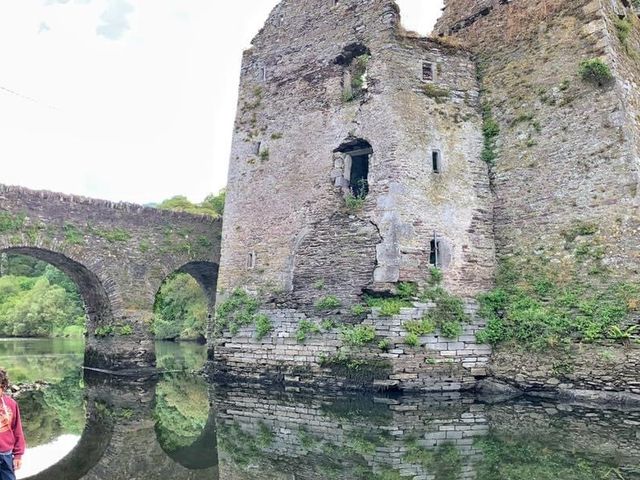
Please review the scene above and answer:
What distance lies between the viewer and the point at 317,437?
382 inches

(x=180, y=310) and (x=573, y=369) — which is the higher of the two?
(x=180, y=310)

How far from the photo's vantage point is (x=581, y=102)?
47.6ft

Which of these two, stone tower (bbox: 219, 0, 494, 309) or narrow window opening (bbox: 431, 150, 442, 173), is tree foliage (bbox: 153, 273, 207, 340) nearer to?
stone tower (bbox: 219, 0, 494, 309)

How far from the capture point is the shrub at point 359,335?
14.2m

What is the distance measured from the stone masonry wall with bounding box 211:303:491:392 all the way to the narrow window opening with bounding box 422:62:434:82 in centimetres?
638

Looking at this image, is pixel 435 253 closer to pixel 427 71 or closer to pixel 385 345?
pixel 385 345

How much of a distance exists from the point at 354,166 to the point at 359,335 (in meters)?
5.09

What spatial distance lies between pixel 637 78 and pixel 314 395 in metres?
11.7

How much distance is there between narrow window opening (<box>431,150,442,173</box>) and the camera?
620 inches

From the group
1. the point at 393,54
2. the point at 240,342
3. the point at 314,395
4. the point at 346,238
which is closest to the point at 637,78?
the point at 393,54

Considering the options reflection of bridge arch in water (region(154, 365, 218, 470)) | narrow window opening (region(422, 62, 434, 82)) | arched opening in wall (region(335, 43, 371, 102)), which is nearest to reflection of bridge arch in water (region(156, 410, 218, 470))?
reflection of bridge arch in water (region(154, 365, 218, 470))

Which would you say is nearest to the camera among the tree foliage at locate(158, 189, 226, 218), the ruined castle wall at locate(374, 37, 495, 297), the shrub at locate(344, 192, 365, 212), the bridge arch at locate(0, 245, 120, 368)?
the ruined castle wall at locate(374, 37, 495, 297)

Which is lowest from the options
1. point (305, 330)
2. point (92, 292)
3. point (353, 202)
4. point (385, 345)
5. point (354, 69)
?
point (385, 345)

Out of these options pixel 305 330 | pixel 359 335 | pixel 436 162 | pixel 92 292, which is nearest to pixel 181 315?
pixel 92 292
